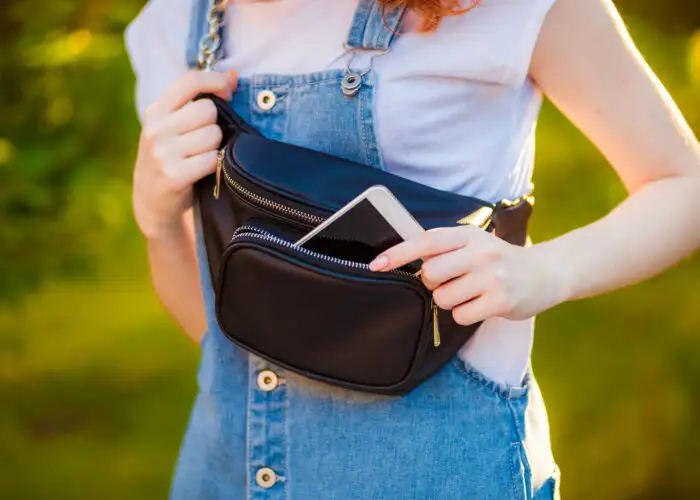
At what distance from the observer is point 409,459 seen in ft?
3.89

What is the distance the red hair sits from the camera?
3.69 feet

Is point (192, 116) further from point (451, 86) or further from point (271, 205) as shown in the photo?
point (451, 86)

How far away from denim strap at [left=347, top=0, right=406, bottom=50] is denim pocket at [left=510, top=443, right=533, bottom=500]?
60 centimetres

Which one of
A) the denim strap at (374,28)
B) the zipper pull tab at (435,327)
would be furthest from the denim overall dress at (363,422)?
the zipper pull tab at (435,327)

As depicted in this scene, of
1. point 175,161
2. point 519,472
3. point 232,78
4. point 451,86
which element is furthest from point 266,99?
point 519,472

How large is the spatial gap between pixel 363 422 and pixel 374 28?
557 mm

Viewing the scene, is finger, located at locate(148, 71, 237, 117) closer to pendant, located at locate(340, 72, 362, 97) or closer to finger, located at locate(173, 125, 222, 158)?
finger, located at locate(173, 125, 222, 158)

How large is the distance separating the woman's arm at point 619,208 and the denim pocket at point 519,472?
209mm

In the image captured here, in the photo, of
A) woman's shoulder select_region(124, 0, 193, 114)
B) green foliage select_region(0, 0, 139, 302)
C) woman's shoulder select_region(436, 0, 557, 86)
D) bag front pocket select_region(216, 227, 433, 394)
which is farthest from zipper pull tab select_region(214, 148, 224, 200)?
green foliage select_region(0, 0, 139, 302)

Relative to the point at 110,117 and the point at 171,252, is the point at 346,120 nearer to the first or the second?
the point at 171,252

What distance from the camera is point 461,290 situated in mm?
1073

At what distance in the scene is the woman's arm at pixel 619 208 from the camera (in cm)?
Result: 109

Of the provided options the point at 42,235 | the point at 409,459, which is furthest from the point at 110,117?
the point at 409,459

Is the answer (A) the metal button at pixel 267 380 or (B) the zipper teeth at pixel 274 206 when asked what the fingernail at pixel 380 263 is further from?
(A) the metal button at pixel 267 380
